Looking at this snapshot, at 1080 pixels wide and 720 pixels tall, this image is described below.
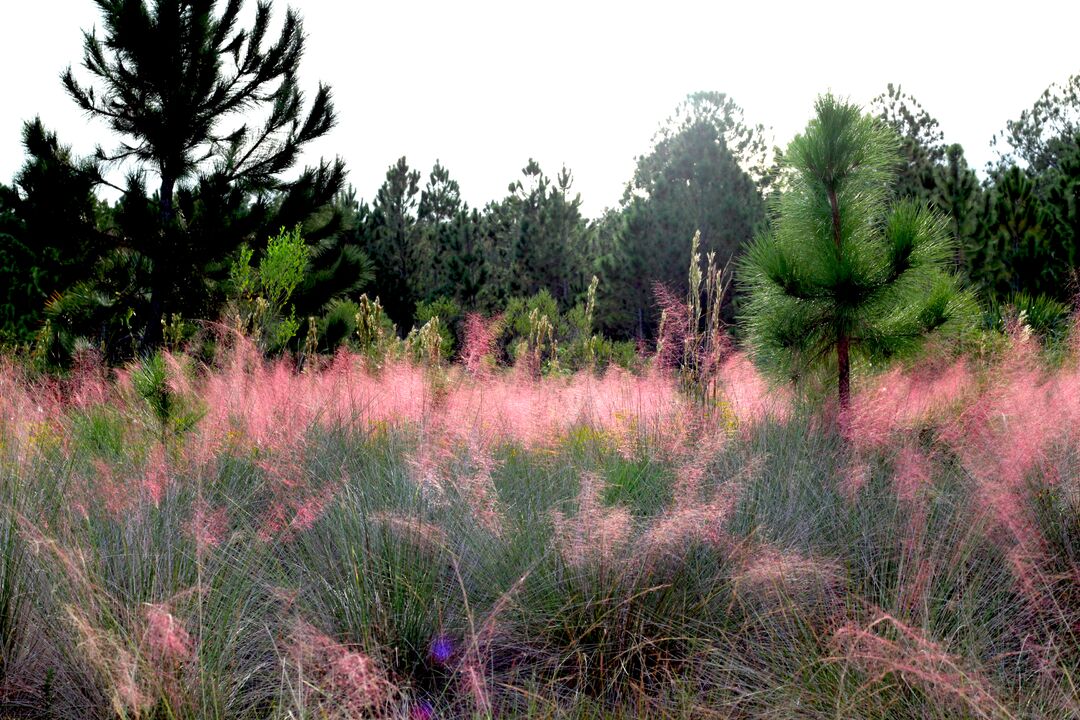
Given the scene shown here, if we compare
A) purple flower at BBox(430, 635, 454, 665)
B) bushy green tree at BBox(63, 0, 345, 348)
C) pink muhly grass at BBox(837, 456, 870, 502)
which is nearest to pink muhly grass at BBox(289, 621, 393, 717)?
purple flower at BBox(430, 635, 454, 665)

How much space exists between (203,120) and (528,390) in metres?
11.6

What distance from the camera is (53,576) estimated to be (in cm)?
249

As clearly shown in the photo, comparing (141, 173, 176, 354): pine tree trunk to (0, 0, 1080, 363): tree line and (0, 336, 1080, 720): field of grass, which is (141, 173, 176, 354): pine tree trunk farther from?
(0, 336, 1080, 720): field of grass

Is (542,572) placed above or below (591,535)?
below

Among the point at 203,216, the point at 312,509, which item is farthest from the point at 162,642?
the point at 203,216

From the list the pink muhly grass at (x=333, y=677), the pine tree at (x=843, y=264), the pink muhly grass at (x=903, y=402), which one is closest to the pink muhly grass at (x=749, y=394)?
the pine tree at (x=843, y=264)

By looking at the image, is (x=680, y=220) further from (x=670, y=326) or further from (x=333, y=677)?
(x=333, y=677)

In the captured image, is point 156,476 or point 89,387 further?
point 89,387

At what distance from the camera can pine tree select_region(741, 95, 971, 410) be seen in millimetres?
4820

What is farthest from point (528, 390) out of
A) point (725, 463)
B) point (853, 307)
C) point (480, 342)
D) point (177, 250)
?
point (177, 250)

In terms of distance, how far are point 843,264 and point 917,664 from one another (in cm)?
324

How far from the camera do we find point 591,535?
258 centimetres

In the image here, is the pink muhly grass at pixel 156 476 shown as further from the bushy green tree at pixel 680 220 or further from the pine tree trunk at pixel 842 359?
the bushy green tree at pixel 680 220

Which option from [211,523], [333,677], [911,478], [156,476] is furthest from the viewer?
[156,476]
